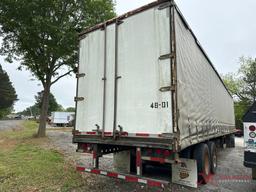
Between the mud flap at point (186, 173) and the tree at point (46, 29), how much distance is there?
12.6 metres

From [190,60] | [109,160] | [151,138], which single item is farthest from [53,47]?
[151,138]

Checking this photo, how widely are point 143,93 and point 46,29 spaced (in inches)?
496

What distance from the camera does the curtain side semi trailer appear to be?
4312 mm

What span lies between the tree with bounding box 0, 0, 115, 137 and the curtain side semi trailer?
33.9ft

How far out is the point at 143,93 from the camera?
4613mm

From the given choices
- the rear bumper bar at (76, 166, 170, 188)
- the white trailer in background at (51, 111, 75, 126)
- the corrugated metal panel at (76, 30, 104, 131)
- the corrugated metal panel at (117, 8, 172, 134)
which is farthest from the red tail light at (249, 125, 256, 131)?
the white trailer in background at (51, 111, 75, 126)

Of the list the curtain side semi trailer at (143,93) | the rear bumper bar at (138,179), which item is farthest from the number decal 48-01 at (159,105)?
the rear bumper bar at (138,179)

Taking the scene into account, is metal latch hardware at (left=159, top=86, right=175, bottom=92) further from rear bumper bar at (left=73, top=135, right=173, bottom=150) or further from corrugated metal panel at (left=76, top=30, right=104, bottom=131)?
corrugated metal panel at (left=76, top=30, right=104, bottom=131)

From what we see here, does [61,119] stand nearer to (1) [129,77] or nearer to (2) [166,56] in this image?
(1) [129,77]

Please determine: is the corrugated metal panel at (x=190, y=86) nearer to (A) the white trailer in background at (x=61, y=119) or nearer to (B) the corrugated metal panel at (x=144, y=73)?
(B) the corrugated metal panel at (x=144, y=73)

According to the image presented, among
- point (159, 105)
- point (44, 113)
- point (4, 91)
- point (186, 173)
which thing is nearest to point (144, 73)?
point (159, 105)

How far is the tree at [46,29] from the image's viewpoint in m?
14.9

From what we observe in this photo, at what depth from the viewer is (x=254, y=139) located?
191 inches

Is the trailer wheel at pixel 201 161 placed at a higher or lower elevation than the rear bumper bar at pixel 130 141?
lower
